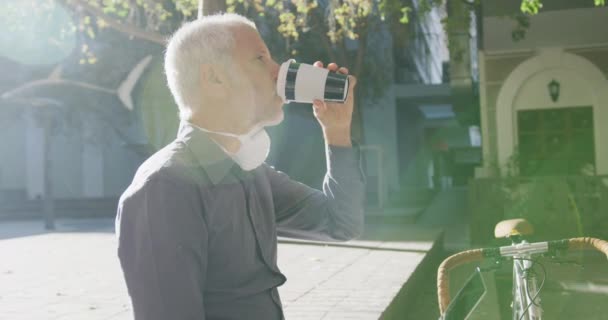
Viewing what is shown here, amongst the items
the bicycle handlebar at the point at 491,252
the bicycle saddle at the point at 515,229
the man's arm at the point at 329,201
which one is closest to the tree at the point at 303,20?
the bicycle saddle at the point at 515,229

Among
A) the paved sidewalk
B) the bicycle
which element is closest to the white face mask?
the bicycle

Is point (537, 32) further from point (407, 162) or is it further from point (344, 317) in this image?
point (407, 162)

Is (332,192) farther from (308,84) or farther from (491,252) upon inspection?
(491,252)

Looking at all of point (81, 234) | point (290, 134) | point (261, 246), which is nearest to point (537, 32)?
point (81, 234)

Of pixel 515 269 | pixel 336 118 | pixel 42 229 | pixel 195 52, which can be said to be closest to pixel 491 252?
pixel 515 269

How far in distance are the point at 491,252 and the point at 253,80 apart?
156 cm

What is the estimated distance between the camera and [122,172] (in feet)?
106

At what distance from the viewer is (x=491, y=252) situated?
10.00 ft

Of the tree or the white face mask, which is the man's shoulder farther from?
the tree

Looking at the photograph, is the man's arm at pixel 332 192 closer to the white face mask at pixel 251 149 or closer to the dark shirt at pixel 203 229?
the dark shirt at pixel 203 229

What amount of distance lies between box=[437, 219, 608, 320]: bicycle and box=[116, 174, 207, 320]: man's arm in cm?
114

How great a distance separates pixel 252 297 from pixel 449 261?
1168 mm

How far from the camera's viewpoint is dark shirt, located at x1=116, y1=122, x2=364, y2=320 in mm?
1627

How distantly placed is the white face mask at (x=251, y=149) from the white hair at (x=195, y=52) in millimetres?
130
